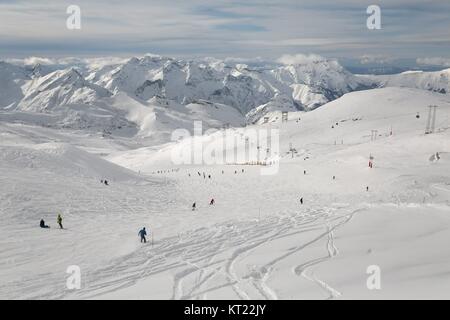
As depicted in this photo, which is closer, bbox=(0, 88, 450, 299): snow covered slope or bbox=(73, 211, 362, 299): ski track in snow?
bbox=(73, 211, 362, 299): ski track in snow

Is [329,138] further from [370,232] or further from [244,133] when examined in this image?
[370,232]

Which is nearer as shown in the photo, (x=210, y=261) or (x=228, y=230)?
(x=210, y=261)

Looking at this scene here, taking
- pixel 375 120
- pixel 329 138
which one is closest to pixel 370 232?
pixel 329 138

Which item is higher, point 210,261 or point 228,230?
point 228,230

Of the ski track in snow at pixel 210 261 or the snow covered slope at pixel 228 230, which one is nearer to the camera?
the ski track in snow at pixel 210 261

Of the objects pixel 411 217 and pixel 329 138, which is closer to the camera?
pixel 411 217

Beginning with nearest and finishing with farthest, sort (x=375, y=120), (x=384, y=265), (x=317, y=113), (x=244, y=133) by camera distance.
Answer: (x=384, y=265) → (x=375, y=120) → (x=244, y=133) → (x=317, y=113)
